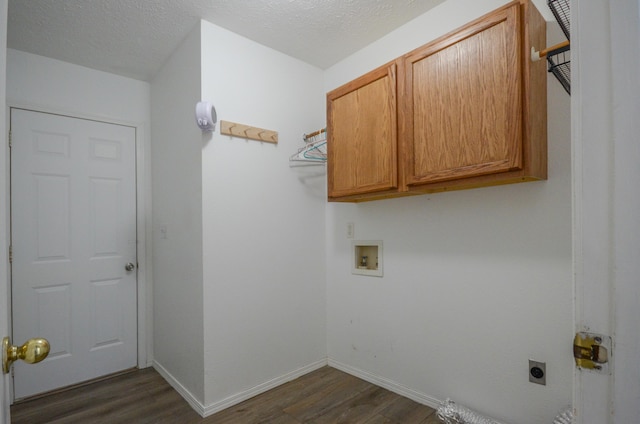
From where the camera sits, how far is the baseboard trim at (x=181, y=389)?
6.70 ft

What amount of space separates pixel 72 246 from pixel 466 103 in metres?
2.98

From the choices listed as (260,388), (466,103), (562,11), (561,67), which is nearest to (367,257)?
(260,388)

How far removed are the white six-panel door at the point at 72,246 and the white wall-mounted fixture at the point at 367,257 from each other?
196 cm

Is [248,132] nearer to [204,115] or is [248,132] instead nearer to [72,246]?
[204,115]

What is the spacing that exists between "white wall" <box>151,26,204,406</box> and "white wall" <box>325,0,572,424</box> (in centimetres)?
114

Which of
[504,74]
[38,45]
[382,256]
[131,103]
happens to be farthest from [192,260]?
[504,74]

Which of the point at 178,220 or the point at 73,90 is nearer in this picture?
the point at 178,220

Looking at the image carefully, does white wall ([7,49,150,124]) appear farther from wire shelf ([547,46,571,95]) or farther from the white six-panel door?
wire shelf ([547,46,571,95])

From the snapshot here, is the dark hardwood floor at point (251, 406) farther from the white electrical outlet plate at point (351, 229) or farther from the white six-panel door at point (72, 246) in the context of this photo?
the white electrical outlet plate at point (351, 229)

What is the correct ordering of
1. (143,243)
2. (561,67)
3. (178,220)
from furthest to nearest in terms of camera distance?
(143,243), (178,220), (561,67)

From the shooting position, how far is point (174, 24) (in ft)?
6.98

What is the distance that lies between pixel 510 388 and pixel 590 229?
1610 millimetres

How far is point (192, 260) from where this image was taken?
218 cm

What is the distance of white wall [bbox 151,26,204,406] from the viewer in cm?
213
